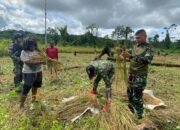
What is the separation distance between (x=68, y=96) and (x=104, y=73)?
1300mm

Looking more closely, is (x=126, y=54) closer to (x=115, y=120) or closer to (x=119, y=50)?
(x=119, y=50)

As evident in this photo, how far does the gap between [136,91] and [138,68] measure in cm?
42

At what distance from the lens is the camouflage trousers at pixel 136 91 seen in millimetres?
5477

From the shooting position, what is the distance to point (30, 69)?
21.3 feet

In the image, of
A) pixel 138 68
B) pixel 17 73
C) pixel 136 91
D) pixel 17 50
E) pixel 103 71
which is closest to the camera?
pixel 138 68

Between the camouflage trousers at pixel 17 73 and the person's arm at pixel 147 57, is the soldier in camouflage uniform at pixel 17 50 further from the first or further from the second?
the person's arm at pixel 147 57

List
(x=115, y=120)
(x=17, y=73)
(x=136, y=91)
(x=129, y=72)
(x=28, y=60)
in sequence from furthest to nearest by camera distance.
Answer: (x=17, y=73), (x=28, y=60), (x=129, y=72), (x=136, y=91), (x=115, y=120)

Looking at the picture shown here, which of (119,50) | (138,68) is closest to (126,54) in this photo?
(119,50)

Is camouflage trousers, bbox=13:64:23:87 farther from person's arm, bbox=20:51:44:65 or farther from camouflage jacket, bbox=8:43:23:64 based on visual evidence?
person's arm, bbox=20:51:44:65

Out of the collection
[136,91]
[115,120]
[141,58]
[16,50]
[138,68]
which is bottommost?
[115,120]

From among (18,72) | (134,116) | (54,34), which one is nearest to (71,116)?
(134,116)

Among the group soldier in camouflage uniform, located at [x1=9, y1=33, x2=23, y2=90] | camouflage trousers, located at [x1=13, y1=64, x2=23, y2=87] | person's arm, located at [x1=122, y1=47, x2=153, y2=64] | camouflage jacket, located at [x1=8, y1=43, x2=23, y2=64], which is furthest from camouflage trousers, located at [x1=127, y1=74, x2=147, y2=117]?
camouflage trousers, located at [x1=13, y1=64, x2=23, y2=87]

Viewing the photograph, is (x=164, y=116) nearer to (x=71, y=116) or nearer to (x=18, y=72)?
(x=71, y=116)

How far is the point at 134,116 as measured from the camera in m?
5.48
